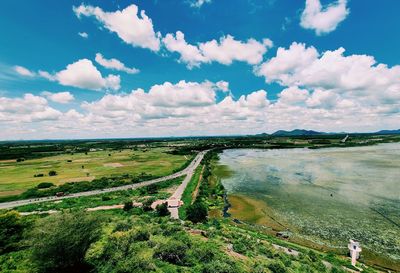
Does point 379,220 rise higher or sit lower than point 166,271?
lower

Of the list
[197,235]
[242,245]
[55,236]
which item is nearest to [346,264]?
[242,245]

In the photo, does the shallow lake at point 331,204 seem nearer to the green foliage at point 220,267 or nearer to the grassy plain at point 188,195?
the grassy plain at point 188,195

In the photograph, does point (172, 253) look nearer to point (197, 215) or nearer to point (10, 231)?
point (197, 215)

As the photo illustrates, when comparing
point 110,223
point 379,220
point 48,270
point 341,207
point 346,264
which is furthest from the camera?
point 341,207

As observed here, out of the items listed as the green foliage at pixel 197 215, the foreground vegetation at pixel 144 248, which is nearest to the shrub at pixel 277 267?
the foreground vegetation at pixel 144 248

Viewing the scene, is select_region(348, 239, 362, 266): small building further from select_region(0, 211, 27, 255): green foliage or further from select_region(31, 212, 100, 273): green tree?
select_region(0, 211, 27, 255): green foliage

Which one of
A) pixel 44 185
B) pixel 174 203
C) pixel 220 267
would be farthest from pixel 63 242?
pixel 44 185

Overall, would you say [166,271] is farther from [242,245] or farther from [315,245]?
[315,245]
